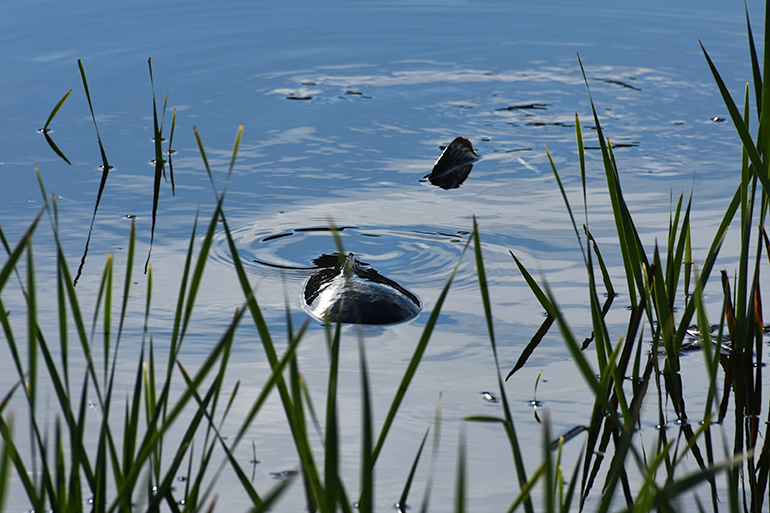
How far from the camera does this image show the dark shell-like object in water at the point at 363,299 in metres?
2.16

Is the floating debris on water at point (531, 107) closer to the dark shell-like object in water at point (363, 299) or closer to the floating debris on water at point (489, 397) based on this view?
the dark shell-like object in water at point (363, 299)

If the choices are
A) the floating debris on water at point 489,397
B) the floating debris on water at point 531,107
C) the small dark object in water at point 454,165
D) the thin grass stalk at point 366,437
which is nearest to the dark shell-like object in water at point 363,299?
the floating debris on water at point 489,397

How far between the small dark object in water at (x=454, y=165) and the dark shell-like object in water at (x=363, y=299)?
90 centimetres

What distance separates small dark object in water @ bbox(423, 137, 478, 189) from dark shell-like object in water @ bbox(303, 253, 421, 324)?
90 centimetres

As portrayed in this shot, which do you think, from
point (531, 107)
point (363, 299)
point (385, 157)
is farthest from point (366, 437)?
point (531, 107)

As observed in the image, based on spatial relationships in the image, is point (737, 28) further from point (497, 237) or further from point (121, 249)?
point (121, 249)

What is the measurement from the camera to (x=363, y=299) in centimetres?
220

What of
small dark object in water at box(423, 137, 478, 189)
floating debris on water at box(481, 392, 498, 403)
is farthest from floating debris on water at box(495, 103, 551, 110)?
floating debris on water at box(481, 392, 498, 403)

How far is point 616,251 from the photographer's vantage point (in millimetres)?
2555

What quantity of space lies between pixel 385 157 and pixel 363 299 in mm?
1379

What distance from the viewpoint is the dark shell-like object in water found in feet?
7.10

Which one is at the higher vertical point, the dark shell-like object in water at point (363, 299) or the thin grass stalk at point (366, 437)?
the thin grass stalk at point (366, 437)

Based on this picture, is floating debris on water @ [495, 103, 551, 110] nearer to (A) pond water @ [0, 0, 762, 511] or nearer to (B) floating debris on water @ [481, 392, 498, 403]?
(A) pond water @ [0, 0, 762, 511]

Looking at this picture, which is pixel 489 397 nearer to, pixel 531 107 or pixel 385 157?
pixel 385 157
